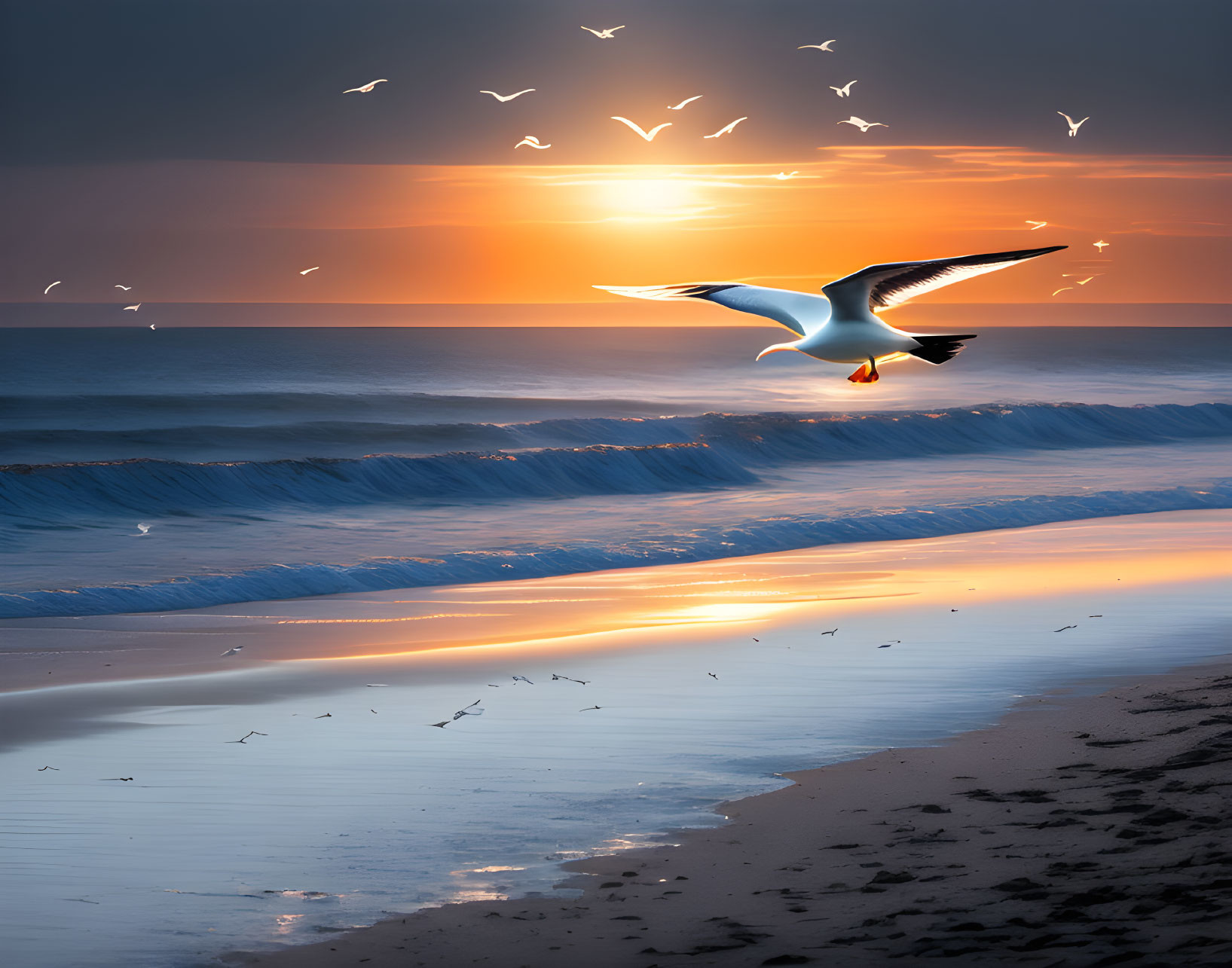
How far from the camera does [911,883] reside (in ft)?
17.8

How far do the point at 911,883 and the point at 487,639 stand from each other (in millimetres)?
6617

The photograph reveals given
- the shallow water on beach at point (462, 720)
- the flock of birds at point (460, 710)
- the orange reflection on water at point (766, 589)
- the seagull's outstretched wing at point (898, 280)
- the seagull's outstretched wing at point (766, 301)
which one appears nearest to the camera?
the shallow water on beach at point (462, 720)

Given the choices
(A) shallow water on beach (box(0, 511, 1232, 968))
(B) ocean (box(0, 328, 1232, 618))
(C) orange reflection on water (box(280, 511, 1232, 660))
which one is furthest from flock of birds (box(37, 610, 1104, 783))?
(B) ocean (box(0, 328, 1232, 618))

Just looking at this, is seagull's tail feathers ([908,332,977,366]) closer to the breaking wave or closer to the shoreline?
the shoreline

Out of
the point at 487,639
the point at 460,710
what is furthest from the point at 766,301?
the point at 487,639

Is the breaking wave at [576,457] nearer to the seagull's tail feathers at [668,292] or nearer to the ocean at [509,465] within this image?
the ocean at [509,465]

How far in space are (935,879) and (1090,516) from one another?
1823 centimetres

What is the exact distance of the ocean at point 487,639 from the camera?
6191 millimetres

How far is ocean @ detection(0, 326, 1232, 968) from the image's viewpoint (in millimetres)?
6191

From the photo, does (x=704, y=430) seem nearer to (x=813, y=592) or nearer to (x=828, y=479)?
(x=828, y=479)

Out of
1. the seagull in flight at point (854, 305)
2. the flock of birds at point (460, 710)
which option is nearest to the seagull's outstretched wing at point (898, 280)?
the seagull in flight at point (854, 305)

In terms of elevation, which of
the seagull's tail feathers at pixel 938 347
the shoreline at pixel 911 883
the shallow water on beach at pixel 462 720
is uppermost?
the seagull's tail feathers at pixel 938 347

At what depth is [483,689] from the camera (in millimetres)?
9484

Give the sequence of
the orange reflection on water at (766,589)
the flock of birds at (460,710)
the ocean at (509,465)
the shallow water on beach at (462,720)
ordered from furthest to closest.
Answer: the ocean at (509,465) < the orange reflection on water at (766,589) < the flock of birds at (460,710) < the shallow water on beach at (462,720)
